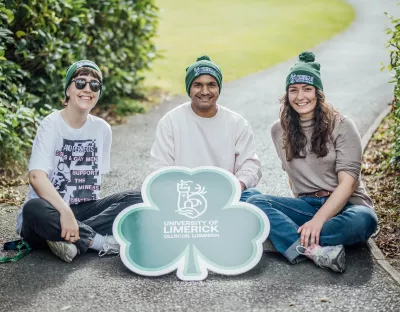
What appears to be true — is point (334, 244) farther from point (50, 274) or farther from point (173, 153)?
point (50, 274)

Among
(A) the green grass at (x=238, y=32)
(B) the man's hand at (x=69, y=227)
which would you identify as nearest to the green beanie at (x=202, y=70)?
(B) the man's hand at (x=69, y=227)

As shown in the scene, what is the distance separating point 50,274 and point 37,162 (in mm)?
859

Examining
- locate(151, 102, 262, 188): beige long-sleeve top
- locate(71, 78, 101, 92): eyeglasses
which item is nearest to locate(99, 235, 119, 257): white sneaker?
locate(151, 102, 262, 188): beige long-sleeve top

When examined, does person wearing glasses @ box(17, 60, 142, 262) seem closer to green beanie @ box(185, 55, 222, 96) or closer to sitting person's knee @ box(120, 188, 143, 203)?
sitting person's knee @ box(120, 188, 143, 203)

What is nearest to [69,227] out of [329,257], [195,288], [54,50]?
[195,288]

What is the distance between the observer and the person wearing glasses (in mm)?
5223

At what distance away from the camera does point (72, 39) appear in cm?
913

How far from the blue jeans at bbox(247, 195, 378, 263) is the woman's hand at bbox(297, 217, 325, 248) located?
0.05m

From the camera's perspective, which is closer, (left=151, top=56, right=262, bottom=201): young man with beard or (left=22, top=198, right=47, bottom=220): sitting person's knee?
(left=22, top=198, right=47, bottom=220): sitting person's knee

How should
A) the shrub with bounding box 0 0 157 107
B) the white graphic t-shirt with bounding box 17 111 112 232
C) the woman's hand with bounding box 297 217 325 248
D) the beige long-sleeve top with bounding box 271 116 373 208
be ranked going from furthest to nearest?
the shrub with bounding box 0 0 157 107
the white graphic t-shirt with bounding box 17 111 112 232
the beige long-sleeve top with bounding box 271 116 373 208
the woman's hand with bounding box 297 217 325 248

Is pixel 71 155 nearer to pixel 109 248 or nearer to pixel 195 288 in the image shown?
pixel 109 248

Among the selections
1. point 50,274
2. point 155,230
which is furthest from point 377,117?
point 50,274

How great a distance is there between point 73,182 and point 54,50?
11.0 ft

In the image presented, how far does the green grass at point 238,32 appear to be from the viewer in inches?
567
